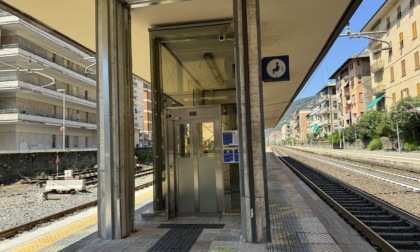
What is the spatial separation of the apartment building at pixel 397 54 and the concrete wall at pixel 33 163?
29.5 metres

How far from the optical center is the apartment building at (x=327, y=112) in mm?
88688

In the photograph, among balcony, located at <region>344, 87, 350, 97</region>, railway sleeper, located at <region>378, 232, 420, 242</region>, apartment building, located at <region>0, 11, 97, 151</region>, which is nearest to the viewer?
railway sleeper, located at <region>378, 232, 420, 242</region>

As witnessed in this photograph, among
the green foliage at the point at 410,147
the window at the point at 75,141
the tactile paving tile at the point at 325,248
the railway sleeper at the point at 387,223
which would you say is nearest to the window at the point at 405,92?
the green foliage at the point at 410,147

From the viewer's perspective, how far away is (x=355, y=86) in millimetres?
66625

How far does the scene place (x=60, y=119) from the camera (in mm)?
47531

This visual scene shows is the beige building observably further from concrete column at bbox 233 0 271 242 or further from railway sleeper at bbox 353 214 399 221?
concrete column at bbox 233 0 271 242

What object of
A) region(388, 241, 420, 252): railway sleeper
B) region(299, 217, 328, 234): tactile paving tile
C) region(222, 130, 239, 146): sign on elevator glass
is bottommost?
region(388, 241, 420, 252): railway sleeper

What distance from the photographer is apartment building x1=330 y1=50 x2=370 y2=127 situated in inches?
2516

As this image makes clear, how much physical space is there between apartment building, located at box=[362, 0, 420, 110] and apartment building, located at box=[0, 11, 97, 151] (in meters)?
34.7

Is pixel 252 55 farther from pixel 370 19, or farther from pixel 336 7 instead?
pixel 370 19

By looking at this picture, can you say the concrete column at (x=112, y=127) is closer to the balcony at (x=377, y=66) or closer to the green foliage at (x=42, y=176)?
the green foliage at (x=42, y=176)

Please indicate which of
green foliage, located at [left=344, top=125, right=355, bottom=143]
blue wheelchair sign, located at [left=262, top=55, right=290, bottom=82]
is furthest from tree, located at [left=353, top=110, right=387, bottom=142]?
blue wheelchair sign, located at [left=262, top=55, right=290, bottom=82]

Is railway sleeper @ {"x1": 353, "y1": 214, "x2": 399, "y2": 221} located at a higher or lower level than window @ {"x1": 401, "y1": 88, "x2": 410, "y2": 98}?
lower

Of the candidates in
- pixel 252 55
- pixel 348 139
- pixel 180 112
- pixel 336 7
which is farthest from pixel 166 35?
pixel 348 139
